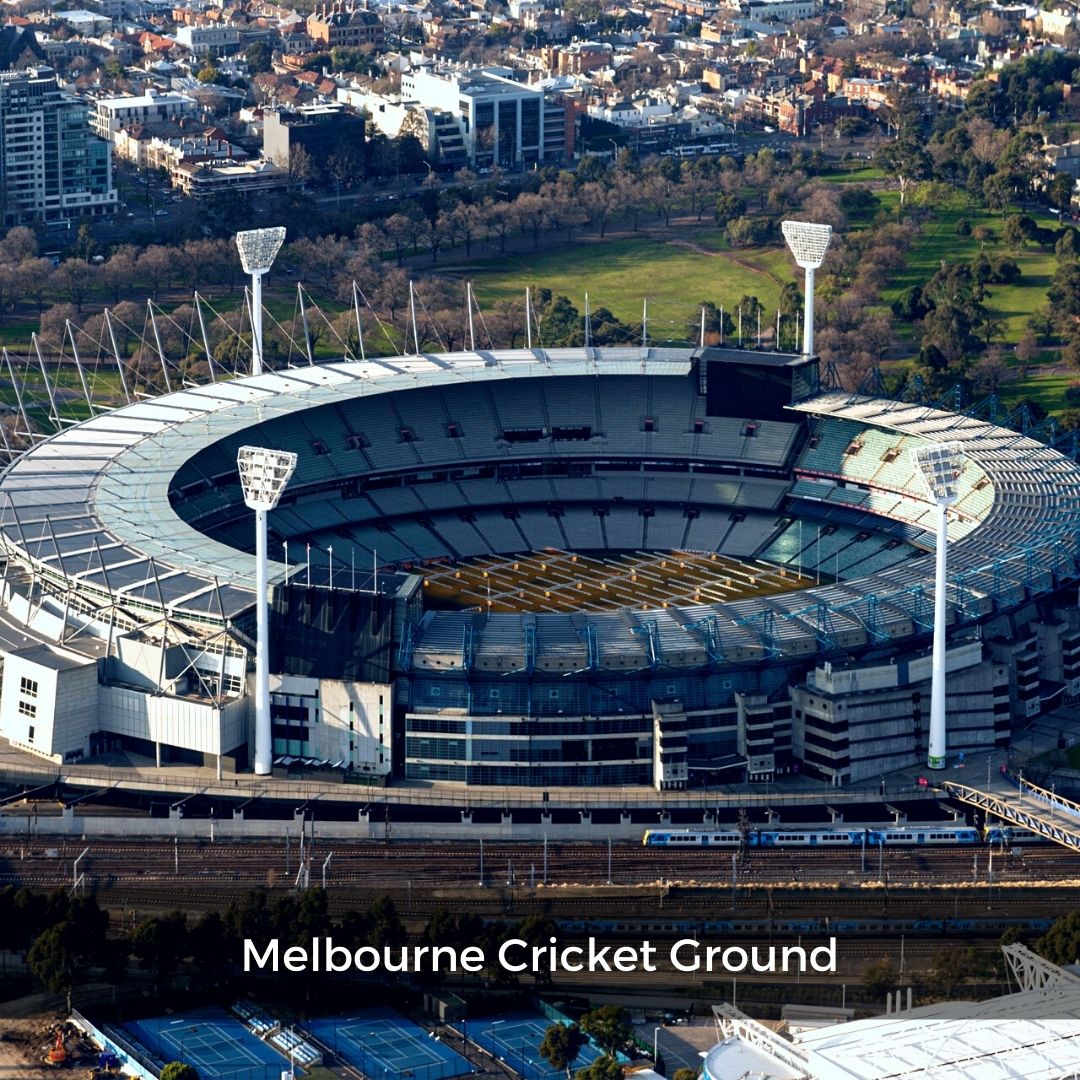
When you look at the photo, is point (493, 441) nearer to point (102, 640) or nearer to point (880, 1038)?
point (102, 640)

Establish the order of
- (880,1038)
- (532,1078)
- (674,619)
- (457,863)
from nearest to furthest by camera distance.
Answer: (880,1038)
(532,1078)
(457,863)
(674,619)

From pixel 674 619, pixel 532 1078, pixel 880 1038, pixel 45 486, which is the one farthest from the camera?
pixel 45 486

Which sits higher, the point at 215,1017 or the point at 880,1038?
the point at 880,1038

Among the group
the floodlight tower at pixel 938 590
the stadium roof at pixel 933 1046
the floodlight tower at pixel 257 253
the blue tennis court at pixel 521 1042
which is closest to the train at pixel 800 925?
the blue tennis court at pixel 521 1042

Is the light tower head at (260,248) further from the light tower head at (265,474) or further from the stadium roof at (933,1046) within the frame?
the stadium roof at (933,1046)

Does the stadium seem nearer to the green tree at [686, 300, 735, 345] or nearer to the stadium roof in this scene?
the green tree at [686, 300, 735, 345]

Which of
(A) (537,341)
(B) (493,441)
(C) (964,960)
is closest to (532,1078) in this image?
(C) (964,960)
